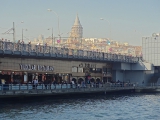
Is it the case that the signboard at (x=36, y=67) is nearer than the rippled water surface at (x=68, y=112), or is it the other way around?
the rippled water surface at (x=68, y=112)

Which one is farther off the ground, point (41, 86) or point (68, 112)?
point (41, 86)

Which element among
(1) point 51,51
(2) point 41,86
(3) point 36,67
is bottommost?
(2) point 41,86

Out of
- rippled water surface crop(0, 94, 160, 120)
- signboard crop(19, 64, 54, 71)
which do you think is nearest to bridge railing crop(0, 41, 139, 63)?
signboard crop(19, 64, 54, 71)

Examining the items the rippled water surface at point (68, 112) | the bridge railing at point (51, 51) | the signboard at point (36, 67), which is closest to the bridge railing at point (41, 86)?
the rippled water surface at point (68, 112)

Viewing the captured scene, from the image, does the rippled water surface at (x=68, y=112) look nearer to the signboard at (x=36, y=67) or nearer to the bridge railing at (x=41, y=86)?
the bridge railing at (x=41, y=86)

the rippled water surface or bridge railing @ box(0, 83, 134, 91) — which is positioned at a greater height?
bridge railing @ box(0, 83, 134, 91)

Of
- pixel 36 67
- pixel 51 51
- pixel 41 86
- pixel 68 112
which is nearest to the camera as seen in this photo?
pixel 68 112

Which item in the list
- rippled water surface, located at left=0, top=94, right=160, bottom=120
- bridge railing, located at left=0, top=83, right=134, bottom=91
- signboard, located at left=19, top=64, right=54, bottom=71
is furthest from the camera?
signboard, located at left=19, top=64, right=54, bottom=71

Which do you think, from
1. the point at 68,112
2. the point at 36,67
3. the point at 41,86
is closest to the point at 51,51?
the point at 36,67

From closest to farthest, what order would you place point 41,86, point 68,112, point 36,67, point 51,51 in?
point 68,112
point 41,86
point 51,51
point 36,67

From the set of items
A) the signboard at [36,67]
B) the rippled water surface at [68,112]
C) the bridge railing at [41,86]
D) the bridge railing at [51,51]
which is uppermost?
the bridge railing at [51,51]

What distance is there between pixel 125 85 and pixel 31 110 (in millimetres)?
37462

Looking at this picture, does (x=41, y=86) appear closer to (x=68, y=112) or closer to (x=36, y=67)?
(x=68, y=112)

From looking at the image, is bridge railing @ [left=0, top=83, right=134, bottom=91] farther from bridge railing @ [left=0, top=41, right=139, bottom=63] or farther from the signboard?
the signboard
